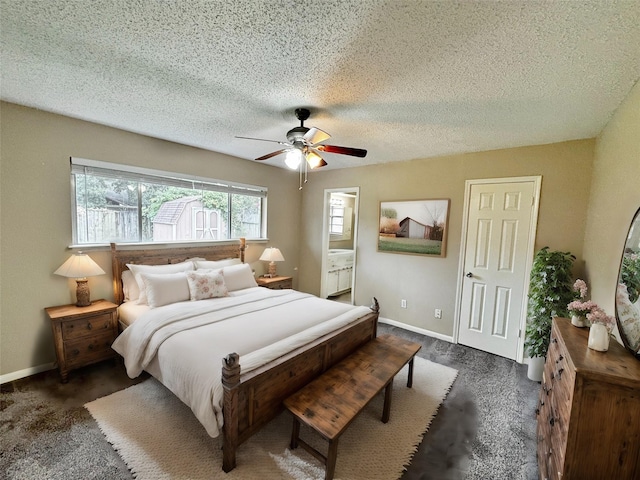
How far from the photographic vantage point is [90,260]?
2543 mm

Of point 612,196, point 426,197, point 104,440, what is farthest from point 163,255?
point 612,196

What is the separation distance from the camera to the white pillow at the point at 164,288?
265 cm

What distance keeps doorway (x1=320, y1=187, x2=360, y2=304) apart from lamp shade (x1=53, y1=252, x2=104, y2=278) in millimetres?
3139

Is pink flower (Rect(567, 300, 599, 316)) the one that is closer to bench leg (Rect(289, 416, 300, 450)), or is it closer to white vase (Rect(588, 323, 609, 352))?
white vase (Rect(588, 323, 609, 352))

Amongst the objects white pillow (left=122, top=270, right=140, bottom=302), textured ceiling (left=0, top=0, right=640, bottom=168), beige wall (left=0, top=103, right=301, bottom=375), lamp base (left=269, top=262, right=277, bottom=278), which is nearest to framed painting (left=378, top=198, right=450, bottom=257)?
textured ceiling (left=0, top=0, right=640, bottom=168)

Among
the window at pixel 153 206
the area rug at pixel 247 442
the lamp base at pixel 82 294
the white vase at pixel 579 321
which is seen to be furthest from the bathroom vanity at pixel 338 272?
the white vase at pixel 579 321

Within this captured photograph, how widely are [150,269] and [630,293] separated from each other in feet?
12.7

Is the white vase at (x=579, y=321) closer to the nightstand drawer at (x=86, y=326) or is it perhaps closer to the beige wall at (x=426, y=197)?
the beige wall at (x=426, y=197)

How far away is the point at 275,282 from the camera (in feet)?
13.4

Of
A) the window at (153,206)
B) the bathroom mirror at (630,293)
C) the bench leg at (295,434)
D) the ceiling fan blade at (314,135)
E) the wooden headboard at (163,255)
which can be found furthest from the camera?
the wooden headboard at (163,255)

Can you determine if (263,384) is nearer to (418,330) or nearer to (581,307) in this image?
(581,307)

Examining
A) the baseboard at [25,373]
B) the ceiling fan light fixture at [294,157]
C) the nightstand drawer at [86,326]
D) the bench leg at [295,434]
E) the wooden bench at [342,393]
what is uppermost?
the ceiling fan light fixture at [294,157]

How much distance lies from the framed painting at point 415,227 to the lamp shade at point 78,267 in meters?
3.47

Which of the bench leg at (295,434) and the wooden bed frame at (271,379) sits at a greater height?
the wooden bed frame at (271,379)
